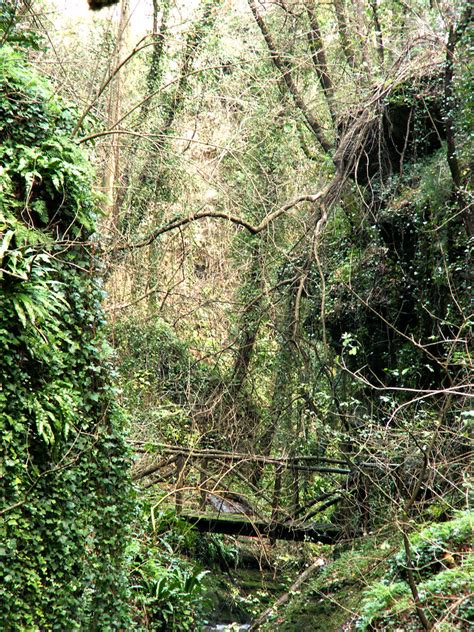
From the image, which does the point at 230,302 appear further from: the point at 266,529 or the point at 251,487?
the point at 266,529

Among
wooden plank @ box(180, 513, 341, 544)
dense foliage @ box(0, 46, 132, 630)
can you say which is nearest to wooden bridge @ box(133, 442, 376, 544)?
→ wooden plank @ box(180, 513, 341, 544)

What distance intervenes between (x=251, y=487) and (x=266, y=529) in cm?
63

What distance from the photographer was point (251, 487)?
1022cm

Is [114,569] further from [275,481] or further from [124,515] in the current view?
[275,481]

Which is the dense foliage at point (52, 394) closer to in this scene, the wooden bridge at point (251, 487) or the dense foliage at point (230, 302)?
the dense foliage at point (230, 302)

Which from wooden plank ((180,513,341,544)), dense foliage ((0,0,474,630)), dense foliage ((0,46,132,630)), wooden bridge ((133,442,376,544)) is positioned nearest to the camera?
dense foliage ((0,46,132,630))

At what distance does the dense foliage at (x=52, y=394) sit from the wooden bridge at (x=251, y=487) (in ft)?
9.21

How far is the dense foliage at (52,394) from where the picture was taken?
5555 mm

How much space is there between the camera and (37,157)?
235 inches

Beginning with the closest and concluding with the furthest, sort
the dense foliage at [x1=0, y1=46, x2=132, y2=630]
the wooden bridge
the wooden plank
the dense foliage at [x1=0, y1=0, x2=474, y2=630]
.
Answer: the dense foliage at [x1=0, y1=46, x2=132, y2=630], the dense foliage at [x1=0, y1=0, x2=474, y2=630], the wooden bridge, the wooden plank

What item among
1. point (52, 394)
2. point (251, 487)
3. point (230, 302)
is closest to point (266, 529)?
point (251, 487)

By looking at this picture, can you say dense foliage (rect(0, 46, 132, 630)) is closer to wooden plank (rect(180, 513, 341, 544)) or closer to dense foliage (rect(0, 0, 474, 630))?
dense foliage (rect(0, 0, 474, 630))

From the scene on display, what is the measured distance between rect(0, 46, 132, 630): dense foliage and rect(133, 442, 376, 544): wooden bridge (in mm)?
2807

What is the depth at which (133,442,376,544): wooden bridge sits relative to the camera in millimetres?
9844
